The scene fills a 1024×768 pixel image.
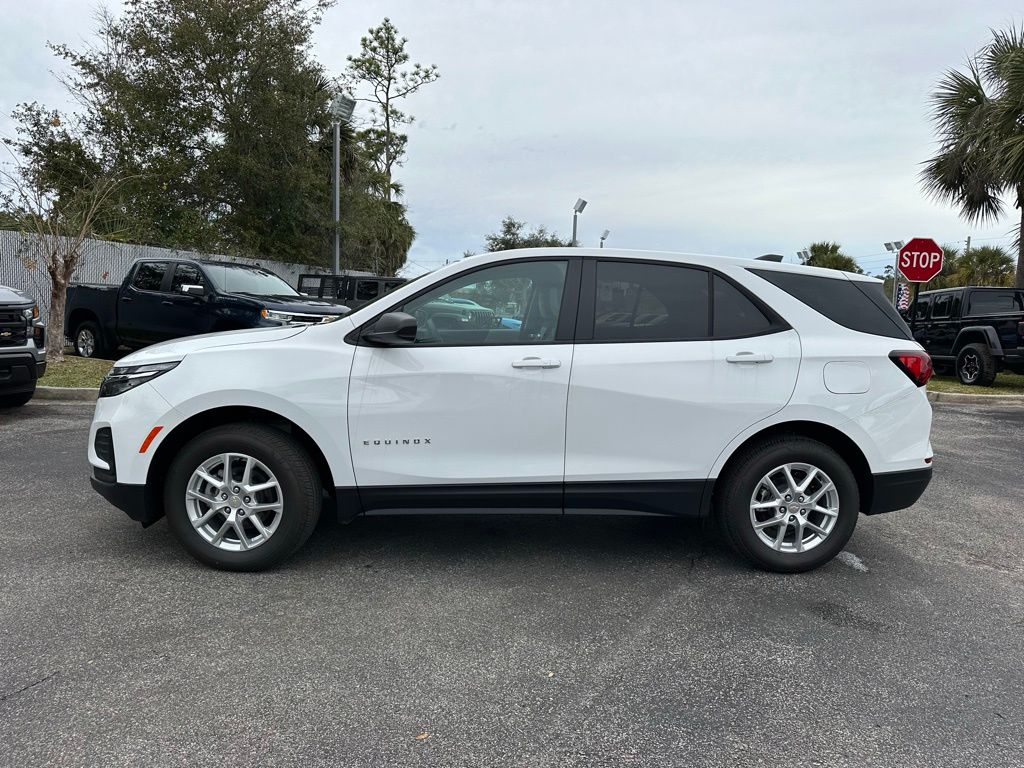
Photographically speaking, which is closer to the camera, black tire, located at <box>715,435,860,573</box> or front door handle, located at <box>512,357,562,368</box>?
front door handle, located at <box>512,357,562,368</box>

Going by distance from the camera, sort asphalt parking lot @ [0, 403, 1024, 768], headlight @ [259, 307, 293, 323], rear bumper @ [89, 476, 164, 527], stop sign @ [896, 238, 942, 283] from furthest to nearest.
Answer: stop sign @ [896, 238, 942, 283], headlight @ [259, 307, 293, 323], rear bumper @ [89, 476, 164, 527], asphalt parking lot @ [0, 403, 1024, 768]

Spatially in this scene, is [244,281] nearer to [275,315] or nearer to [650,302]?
[275,315]

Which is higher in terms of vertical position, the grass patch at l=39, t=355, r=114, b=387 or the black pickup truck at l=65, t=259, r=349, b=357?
the black pickup truck at l=65, t=259, r=349, b=357

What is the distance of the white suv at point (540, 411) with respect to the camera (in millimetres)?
3611

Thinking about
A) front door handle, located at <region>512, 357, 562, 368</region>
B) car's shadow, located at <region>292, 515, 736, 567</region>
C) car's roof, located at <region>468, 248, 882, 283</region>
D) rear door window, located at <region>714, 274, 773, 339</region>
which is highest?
car's roof, located at <region>468, 248, 882, 283</region>

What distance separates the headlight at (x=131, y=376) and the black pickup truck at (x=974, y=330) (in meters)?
13.0

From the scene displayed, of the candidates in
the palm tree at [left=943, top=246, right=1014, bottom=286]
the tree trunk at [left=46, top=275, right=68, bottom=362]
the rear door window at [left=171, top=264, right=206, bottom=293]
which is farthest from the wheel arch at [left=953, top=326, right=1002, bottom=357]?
the palm tree at [left=943, top=246, right=1014, bottom=286]

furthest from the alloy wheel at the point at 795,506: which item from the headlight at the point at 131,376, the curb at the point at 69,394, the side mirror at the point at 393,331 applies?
the curb at the point at 69,394

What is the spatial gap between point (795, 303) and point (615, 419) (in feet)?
3.89

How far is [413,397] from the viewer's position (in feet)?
11.8

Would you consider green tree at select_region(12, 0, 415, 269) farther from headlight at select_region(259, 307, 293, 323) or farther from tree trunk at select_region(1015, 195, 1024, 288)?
tree trunk at select_region(1015, 195, 1024, 288)

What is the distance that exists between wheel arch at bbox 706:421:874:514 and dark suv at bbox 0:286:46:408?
23.2ft

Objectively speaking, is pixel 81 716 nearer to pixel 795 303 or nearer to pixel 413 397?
pixel 413 397

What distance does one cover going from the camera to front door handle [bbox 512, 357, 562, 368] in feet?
11.9
